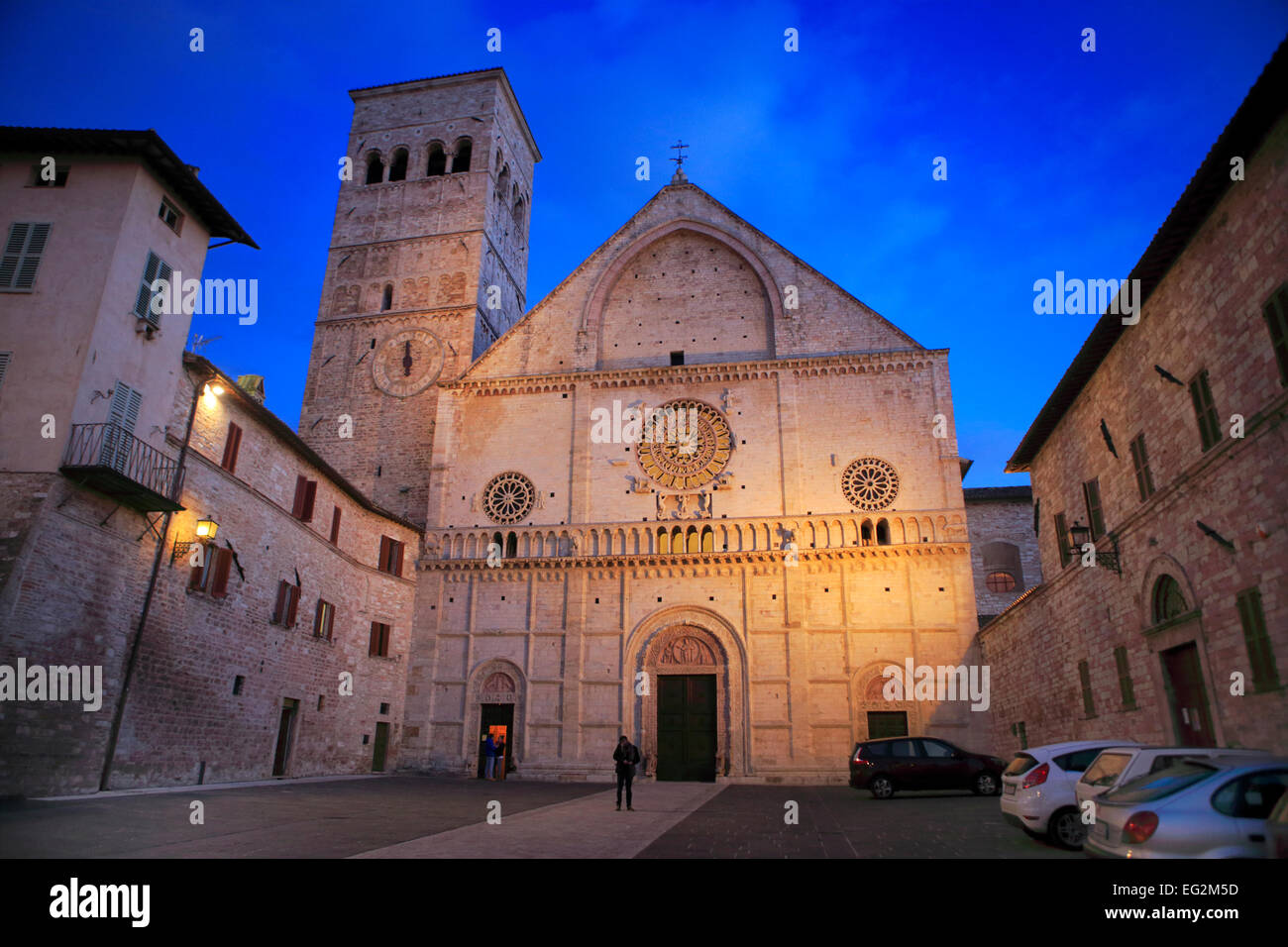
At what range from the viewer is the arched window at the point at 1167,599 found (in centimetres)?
1302

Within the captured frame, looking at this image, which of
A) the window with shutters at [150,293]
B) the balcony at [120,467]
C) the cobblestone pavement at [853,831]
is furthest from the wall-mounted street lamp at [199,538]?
the cobblestone pavement at [853,831]

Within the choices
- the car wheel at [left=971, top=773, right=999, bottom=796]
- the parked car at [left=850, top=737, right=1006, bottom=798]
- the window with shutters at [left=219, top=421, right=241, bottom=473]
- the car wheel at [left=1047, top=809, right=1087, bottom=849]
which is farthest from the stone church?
the car wheel at [left=1047, top=809, right=1087, bottom=849]

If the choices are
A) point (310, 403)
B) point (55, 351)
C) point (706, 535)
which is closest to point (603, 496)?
point (706, 535)

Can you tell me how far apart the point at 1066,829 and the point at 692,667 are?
1587 centimetres

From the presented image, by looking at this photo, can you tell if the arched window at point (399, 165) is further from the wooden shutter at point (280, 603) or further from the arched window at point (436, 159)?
the wooden shutter at point (280, 603)

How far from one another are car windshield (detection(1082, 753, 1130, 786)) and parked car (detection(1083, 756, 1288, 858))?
177 centimetres

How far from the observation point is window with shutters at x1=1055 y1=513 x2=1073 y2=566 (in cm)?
1836

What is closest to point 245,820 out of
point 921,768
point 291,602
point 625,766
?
point 625,766

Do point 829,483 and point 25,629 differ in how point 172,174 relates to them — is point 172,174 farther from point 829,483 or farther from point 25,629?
point 829,483

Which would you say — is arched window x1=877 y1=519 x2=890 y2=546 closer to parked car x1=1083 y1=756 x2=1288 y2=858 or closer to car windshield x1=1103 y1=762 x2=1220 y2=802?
car windshield x1=1103 y1=762 x2=1220 y2=802

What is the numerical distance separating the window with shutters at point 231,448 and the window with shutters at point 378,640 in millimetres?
8266
